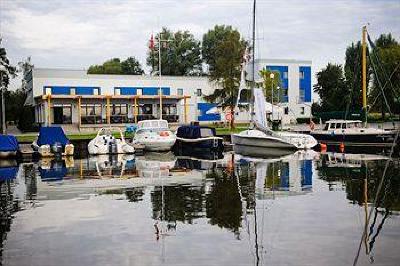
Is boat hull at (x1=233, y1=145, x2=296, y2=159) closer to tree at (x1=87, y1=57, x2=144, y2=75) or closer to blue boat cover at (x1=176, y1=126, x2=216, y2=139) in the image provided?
blue boat cover at (x1=176, y1=126, x2=216, y2=139)

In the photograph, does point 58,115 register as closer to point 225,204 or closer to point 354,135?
point 354,135

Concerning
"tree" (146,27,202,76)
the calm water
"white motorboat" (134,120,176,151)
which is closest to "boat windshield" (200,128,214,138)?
"white motorboat" (134,120,176,151)

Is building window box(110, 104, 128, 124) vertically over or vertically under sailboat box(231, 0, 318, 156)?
over

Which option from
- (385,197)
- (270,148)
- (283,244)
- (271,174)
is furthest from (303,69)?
(283,244)

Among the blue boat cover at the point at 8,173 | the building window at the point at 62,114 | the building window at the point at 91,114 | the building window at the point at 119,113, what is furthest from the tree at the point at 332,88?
the blue boat cover at the point at 8,173

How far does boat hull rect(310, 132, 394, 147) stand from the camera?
3941cm

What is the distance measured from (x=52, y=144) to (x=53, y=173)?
11.7 metres

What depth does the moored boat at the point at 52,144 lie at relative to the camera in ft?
116

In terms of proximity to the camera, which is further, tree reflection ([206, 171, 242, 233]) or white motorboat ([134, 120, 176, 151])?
white motorboat ([134, 120, 176, 151])

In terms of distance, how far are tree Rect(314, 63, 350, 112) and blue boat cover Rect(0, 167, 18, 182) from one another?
59.3m

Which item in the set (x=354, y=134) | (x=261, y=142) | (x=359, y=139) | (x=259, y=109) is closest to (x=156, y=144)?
(x=261, y=142)

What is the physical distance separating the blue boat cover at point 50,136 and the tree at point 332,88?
5175cm

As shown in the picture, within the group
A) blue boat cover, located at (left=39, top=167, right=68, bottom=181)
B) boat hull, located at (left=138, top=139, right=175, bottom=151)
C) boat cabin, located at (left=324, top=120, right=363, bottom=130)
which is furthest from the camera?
boat cabin, located at (left=324, top=120, right=363, bottom=130)

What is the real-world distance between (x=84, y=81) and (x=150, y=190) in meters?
55.3
